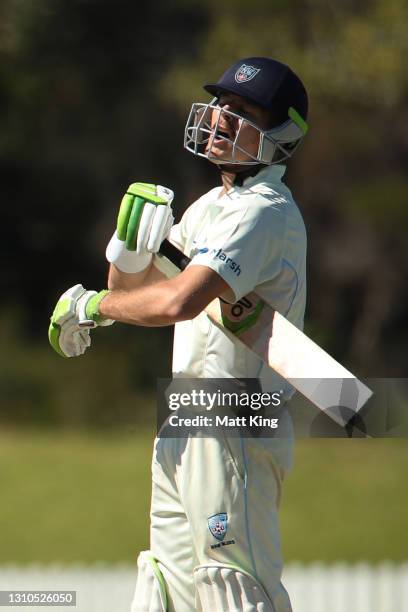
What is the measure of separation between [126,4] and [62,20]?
1023mm

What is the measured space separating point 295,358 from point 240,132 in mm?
601

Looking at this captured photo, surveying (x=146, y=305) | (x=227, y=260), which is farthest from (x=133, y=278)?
(x=227, y=260)

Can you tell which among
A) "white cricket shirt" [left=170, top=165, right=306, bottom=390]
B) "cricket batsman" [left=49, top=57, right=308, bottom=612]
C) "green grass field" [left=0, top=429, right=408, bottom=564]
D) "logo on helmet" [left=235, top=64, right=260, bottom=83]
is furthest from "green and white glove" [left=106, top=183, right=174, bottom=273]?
"green grass field" [left=0, top=429, right=408, bottom=564]

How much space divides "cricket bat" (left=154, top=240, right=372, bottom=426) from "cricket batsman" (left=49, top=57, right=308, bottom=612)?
5 centimetres

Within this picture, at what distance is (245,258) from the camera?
299 cm

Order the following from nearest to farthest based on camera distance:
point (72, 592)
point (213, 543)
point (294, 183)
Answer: point (213, 543)
point (72, 592)
point (294, 183)

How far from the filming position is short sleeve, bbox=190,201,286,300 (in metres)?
2.96

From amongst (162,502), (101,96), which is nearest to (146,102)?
(101,96)

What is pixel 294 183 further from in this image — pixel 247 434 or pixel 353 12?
pixel 247 434

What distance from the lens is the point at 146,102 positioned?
17172 mm

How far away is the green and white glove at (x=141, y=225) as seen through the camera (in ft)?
10.1

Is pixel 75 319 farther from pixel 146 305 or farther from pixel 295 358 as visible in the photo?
pixel 295 358

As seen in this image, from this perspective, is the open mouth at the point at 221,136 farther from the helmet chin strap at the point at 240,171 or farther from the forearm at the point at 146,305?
the forearm at the point at 146,305

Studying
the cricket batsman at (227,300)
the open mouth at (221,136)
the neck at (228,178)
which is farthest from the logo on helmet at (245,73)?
the neck at (228,178)
